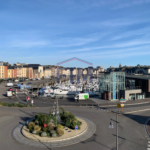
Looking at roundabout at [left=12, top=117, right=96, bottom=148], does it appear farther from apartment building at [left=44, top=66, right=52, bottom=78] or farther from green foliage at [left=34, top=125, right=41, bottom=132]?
apartment building at [left=44, top=66, right=52, bottom=78]

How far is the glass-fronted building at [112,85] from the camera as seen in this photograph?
103 feet

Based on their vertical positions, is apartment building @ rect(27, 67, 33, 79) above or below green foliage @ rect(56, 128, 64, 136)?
above

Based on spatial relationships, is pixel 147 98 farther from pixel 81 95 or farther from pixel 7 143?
pixel 7 143

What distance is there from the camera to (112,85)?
31.5m

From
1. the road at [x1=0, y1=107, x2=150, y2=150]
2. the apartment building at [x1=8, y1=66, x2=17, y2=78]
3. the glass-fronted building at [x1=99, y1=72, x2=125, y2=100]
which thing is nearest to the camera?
the road at [x1=0, y1=107, x2=150, y2=150]

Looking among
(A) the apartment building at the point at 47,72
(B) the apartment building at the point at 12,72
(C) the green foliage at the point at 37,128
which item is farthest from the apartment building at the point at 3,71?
(C) the green foliage at the point at 37,128

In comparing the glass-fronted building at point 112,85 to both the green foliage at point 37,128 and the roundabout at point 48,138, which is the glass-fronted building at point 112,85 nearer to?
the roundabout at point 48,138

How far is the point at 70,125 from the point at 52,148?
150 inches

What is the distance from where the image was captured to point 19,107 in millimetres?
24625

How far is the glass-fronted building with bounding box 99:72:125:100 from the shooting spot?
3136cm

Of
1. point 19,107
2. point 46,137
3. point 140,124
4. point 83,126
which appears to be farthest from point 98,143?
point 19,107

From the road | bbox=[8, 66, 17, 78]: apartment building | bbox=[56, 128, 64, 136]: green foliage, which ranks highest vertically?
bbox=[8, 66, 17, 78]: apartment building

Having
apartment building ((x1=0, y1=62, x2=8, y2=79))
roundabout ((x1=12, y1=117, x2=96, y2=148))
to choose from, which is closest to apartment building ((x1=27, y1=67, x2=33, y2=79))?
apartment building ((x1=0, y1=62, x2=8, y2=79))

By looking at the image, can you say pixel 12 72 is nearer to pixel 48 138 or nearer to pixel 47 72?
pixel 47 72
